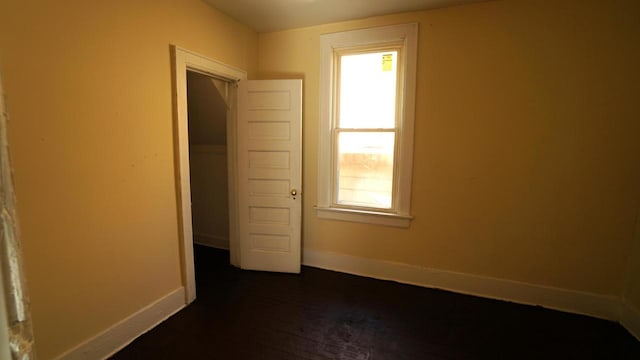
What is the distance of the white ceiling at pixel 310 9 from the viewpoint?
2.51m

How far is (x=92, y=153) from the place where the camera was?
5.92ft

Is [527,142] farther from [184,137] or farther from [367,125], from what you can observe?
[184,137]

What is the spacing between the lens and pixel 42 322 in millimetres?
1610

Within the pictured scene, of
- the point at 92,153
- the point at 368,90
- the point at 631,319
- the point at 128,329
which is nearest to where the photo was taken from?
the point at 92,153

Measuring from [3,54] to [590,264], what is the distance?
4041mm

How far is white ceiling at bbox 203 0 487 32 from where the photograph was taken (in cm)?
251

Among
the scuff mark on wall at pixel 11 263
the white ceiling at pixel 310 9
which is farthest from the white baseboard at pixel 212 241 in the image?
the scuff mark on wall at pixel 11 263

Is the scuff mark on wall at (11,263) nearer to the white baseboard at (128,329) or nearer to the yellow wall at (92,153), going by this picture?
the yellow wall at (92,153)

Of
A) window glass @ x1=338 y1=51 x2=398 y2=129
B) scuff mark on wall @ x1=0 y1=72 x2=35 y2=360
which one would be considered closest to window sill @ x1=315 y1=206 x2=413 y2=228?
window glass @ x1=338 y1=51 x2=398 y2=129

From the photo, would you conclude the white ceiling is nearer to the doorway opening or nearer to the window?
the window

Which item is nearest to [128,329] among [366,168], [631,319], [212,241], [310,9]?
[212,241]

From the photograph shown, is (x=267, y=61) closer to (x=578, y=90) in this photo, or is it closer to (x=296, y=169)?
(x=296, y=169)

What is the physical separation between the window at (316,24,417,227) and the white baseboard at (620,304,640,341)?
5.69ft

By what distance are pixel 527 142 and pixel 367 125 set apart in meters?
1.38
